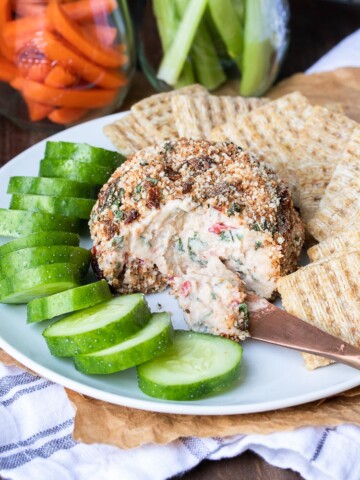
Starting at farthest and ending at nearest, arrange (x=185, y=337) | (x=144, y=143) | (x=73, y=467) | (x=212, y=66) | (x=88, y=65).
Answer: (x=212, y=66), (x=88, y=65), (x=144, y=143), (x=185, y=337), (x=73, y=467)

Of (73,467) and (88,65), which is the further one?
(88,65)

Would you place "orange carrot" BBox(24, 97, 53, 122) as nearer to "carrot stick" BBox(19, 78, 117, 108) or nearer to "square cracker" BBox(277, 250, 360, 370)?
"carrot stick" BBox(19, 78, 117, 108)

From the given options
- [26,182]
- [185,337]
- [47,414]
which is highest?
[26,182]

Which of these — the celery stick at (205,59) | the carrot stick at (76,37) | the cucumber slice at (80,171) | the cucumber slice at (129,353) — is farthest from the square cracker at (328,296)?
the celery stick at (205,59)

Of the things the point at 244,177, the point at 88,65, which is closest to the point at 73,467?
the point at 244,177

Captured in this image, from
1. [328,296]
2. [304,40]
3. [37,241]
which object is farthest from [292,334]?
[304,40]

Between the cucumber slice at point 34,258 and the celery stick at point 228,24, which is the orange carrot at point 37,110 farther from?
the cucumber slice at point 34,258

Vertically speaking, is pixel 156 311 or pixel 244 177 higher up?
pixel 244 177

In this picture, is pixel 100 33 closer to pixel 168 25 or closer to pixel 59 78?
pixel 59 78

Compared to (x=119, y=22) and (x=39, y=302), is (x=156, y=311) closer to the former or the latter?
(x=39, y=302)
